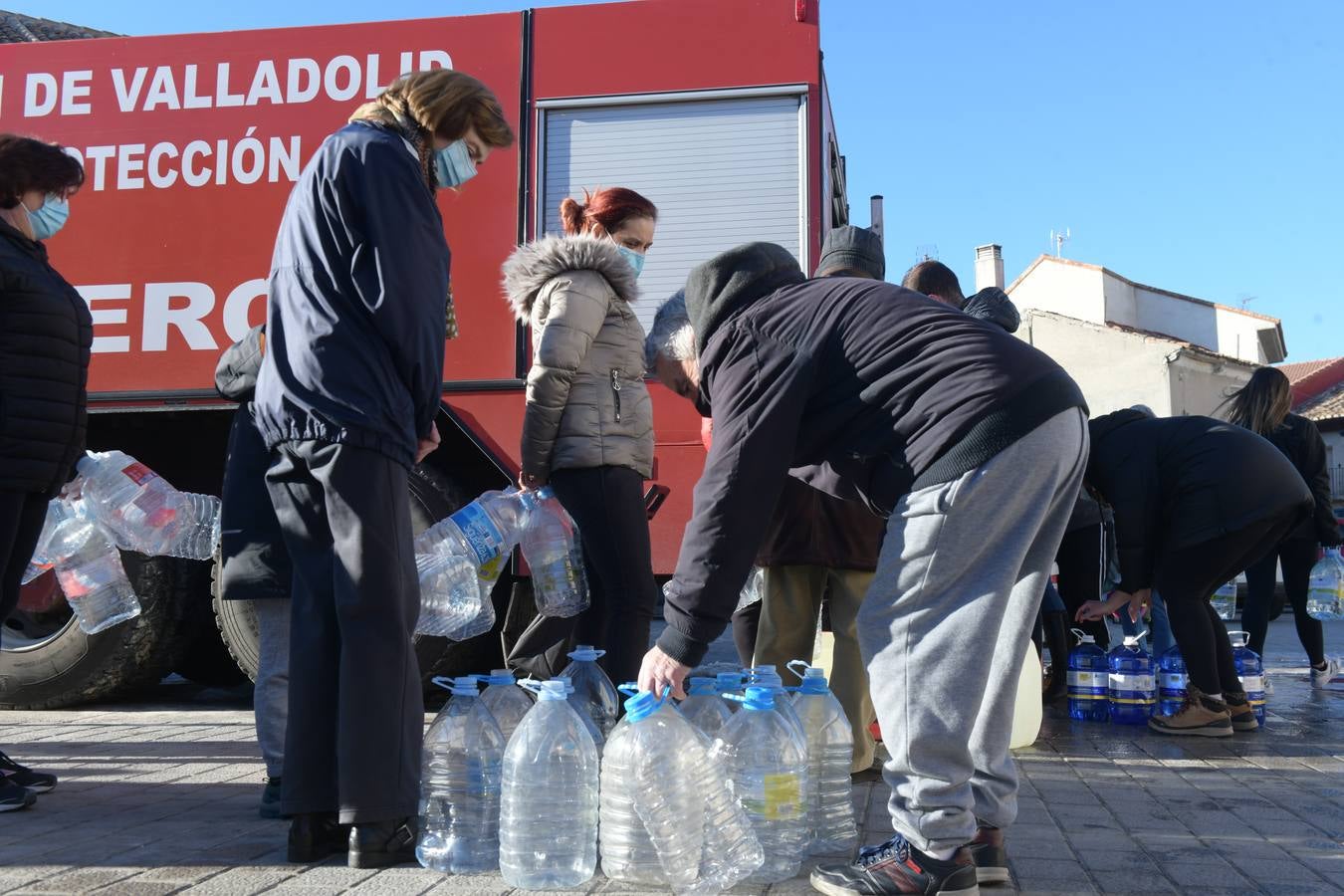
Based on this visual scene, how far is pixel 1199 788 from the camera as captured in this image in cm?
373

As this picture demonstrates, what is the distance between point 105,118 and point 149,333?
1.10 metres

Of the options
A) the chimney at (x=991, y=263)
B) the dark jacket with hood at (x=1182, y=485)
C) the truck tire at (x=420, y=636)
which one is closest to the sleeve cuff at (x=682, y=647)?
the truck tire at (x=420, y=636)

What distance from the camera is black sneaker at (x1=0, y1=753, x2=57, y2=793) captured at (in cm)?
344

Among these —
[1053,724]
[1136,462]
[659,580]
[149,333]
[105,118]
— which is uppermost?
[105,118]

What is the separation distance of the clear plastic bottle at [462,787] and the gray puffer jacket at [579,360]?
963 mm

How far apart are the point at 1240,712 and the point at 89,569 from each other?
496cm

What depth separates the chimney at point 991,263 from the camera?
36.9 metres

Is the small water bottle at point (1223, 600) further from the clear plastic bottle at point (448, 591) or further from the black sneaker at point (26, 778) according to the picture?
the black sneaker at point (26, 778)

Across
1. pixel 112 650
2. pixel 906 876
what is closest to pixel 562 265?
pixel 906 876

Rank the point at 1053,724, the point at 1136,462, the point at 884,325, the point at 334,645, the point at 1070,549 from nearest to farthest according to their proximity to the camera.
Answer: the point at 884,325
the point at 334,645
the point at 1136,462
the point at 1053,724
the point at 1070,549

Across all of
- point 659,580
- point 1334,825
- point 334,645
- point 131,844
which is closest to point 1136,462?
point 1334,825

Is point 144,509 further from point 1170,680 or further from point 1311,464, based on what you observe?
point 1311,464

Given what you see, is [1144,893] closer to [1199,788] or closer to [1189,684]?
[1199,788]

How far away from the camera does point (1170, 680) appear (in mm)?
5309
